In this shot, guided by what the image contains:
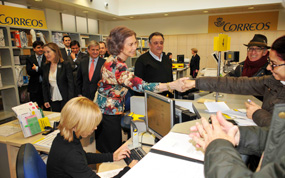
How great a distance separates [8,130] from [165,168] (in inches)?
76.6

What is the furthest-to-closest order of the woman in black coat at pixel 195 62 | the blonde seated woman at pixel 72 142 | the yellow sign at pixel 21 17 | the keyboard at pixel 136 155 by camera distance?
the woman in black coat at pixel 195 62 < the yellow sign at pixel 21 17 < the keyboard at pixel 136 155 < the blonde seated woman at pixel 72 142

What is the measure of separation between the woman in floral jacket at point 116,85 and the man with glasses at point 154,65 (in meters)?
0.99

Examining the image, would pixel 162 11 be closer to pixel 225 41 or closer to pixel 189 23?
pixel 189 23

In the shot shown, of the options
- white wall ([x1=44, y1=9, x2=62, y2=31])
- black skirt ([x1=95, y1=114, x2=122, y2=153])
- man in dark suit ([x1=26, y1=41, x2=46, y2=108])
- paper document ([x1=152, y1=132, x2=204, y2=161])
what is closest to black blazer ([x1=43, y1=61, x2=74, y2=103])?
man in dark suit ([x1=26, y1=41, x2=46, y2=108])

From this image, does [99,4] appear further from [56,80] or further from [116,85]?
[116,85]

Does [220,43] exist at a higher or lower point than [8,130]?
higher

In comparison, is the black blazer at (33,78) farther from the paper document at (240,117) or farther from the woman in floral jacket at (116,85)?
the paper document at (240,117)

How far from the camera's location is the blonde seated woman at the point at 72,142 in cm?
123

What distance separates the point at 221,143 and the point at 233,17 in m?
9.52

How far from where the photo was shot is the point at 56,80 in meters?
3.19

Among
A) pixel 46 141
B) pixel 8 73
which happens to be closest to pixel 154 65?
pixel 46 141

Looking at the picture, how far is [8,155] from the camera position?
198cm

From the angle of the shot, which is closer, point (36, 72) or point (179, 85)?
point (179, 85)

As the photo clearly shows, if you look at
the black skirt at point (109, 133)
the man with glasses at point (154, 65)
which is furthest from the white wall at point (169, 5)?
the black skirt at point (109, 133)
